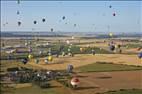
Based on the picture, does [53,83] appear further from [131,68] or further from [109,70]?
[131,68]

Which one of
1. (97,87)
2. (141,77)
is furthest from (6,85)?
(141,77)

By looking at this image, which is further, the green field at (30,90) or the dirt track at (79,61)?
the dirt track at (79,61)

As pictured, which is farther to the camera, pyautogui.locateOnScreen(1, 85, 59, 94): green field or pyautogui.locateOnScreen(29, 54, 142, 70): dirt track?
pyautogui.locateOnScreen(29, 54, 142, 70): dirt track

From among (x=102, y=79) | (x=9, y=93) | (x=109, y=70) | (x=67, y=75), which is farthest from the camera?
(x=109, y=70)

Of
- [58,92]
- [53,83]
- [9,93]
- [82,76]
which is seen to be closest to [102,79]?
[82,76]

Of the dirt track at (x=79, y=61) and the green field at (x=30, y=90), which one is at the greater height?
the dirt track at (x=79, y=61)

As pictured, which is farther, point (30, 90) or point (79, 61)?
point (79, 61)

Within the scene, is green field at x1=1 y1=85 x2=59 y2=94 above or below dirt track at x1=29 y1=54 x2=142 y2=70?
below

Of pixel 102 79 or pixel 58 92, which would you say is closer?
pixel 58 92

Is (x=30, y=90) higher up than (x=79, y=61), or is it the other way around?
(x=79, y=61)

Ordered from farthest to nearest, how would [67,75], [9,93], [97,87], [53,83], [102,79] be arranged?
1. [67,75]
2. [102,79]
3. [53,83]
4. [97,87]
5. [9,93]

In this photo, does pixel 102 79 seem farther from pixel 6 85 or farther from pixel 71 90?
pixel 6 85
